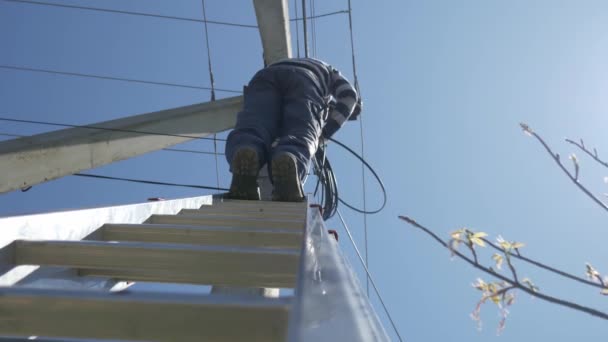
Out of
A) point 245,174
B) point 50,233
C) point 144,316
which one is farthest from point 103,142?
point 144,316

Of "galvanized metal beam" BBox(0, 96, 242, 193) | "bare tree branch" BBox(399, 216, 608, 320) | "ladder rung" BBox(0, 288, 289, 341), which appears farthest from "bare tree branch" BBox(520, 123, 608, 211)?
"galvanized metal beam" BBox(0, 96, 242, 193)

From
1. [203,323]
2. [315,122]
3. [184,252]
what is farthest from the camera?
[315,122]

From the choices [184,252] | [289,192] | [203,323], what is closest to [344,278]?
[203,323]

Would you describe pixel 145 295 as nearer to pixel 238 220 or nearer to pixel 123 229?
pixel 123 229

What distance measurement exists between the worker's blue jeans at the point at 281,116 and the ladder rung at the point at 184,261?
158 cm

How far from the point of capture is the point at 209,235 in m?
1.55

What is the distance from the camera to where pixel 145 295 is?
70 centimetres

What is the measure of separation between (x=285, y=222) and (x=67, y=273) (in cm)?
83

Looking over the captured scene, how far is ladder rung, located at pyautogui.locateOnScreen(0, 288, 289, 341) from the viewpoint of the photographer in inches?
26.6

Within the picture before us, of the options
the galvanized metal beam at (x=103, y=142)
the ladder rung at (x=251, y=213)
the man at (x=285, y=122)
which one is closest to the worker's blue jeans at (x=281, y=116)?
the man at (x=285, y=122)

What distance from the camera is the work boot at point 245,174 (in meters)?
2.72

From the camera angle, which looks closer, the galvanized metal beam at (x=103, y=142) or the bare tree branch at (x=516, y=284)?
the bare tree branch at (x=516, y=284)

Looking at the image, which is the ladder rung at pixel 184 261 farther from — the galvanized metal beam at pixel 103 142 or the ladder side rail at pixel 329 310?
the galvanized metal beam at pixel 103 142

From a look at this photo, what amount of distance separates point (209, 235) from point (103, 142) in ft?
5.76
